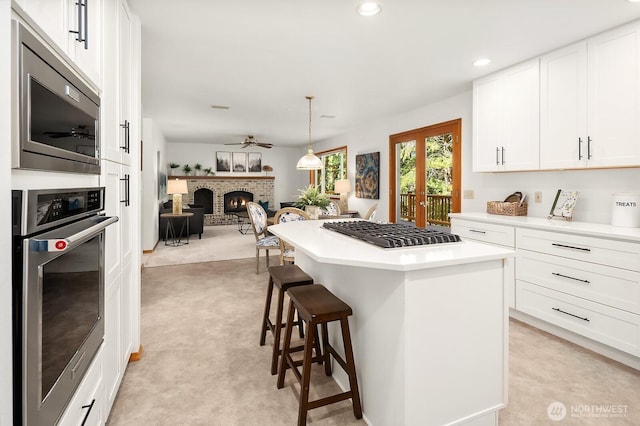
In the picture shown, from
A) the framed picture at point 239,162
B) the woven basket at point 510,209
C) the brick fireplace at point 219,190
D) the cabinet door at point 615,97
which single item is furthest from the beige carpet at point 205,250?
the cabinet door at point 615,97

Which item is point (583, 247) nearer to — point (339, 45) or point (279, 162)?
point (339, 45)

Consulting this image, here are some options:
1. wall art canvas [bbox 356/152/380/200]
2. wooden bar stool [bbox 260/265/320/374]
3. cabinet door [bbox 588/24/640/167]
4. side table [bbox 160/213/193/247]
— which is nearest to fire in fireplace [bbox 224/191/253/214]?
side table [bbox 160/213/193/247]

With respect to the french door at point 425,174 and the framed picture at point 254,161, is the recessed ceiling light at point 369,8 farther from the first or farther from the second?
the framed picture at point 254,161

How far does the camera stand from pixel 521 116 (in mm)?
3367

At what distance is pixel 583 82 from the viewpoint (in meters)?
2.86

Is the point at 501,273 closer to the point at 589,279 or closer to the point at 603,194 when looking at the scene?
the point at 589,279

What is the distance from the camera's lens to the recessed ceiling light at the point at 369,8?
2.32m

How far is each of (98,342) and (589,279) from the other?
120 inches

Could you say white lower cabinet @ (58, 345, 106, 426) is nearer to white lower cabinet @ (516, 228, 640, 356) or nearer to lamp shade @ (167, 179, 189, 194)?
white lower cabinet @ (516, 228, 640, 356)

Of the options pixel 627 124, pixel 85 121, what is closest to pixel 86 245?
pixel 85 121

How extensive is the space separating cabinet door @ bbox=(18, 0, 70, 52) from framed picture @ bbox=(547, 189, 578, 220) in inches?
144

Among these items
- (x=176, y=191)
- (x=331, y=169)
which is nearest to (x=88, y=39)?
(x=176, y=191)

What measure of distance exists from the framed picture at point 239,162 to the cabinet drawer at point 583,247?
8.77 meters

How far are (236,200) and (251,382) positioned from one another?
889 cm
